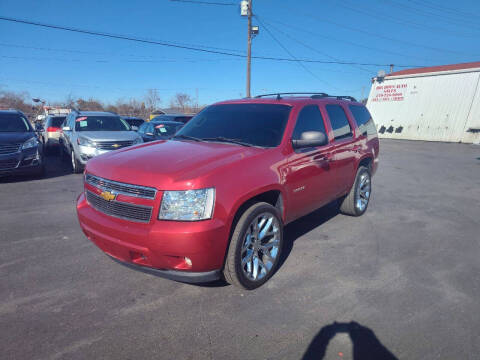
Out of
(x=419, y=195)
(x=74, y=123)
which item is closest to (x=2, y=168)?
(x=74, y=123)

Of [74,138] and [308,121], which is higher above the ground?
[308,121]

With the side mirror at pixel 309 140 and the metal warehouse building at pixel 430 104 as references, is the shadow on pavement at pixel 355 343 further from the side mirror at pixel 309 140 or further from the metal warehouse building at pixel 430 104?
the metal warehouse building at pixel 430 104

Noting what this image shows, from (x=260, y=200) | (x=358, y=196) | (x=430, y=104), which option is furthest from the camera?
(x=430, y=104)

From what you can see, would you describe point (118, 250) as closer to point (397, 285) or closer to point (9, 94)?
point (397, 285)

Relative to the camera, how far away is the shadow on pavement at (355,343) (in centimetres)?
217

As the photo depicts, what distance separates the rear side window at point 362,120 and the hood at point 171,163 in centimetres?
263

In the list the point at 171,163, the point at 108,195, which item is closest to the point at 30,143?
the point at 108,195

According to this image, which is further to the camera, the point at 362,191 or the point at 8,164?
the point at 8,164

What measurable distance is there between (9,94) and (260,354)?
68563 mm

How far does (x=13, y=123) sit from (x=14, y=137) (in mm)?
1001

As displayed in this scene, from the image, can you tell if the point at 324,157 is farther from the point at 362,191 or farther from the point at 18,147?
the point at 18,147

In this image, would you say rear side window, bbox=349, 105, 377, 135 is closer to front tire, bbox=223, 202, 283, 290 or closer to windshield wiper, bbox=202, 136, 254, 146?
windshield wiper, bbox=202, 136, 254, 146

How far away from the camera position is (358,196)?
16.6 feet

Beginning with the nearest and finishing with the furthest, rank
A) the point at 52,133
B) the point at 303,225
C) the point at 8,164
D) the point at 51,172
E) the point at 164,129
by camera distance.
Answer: the point at 303,225, the point at 8,164, the point at 51,172, the point at 164,129, the point at 52,133
